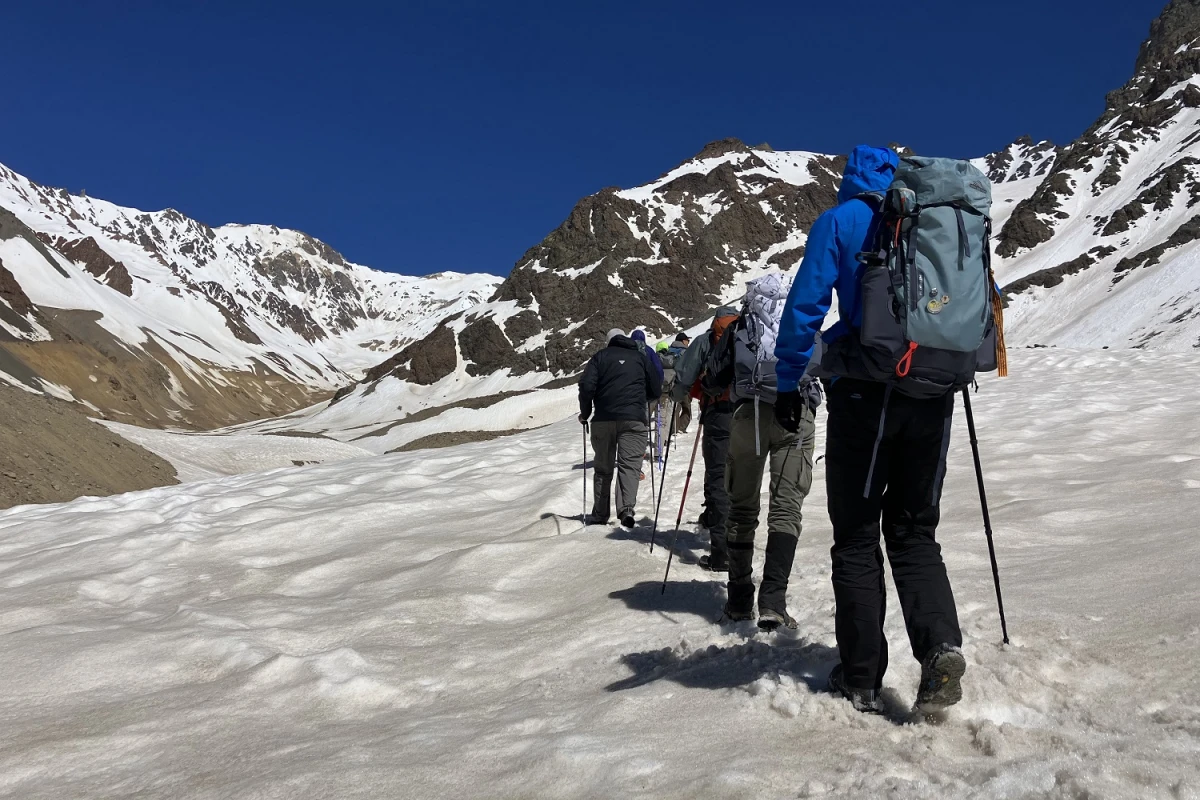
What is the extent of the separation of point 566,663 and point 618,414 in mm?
4649

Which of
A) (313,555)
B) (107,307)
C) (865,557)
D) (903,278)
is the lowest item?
(313,555)

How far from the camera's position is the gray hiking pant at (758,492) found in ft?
17.9

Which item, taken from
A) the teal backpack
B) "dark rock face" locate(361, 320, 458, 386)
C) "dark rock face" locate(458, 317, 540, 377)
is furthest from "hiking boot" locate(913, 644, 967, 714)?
"dark rock face" locate(361, 320, 458, 386)

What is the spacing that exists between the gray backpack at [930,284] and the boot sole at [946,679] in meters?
1.09

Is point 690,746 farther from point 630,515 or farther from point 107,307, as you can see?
point 107,307

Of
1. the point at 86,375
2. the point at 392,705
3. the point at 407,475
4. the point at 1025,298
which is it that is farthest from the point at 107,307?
the point at 392,705

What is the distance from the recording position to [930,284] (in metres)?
3.47

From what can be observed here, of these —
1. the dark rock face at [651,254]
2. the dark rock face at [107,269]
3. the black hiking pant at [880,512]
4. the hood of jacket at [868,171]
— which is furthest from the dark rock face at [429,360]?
the dark rock face at [107,269]

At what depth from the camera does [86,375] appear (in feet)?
296

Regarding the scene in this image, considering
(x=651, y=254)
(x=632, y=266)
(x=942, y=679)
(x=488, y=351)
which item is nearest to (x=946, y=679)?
(x=942, y=679)

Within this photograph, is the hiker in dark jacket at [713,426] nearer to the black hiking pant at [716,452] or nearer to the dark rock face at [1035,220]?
the black hiking pant at [716,452]

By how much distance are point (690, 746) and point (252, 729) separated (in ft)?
7.51

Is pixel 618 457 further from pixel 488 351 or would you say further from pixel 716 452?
pixel 488 351

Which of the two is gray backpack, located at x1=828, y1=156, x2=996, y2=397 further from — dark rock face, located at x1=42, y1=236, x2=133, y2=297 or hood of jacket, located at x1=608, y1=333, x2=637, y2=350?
dark rock face, located at x1=42, y1=236, x2=133, y2=297
